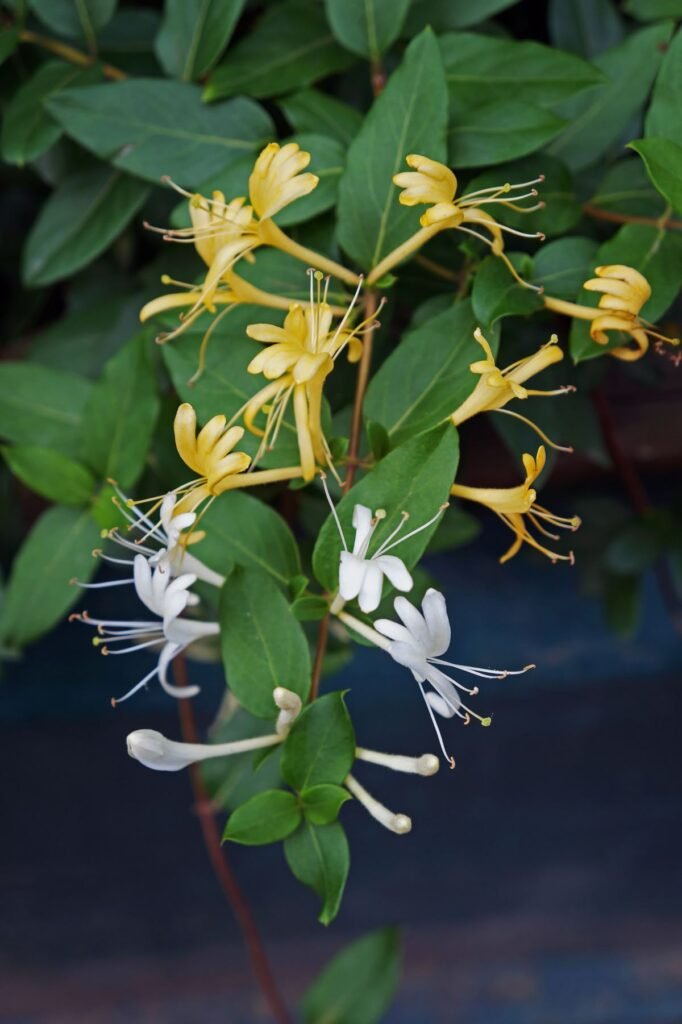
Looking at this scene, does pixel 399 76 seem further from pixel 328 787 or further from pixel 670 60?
pixel 328 787

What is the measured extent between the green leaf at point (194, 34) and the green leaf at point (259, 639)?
294mm

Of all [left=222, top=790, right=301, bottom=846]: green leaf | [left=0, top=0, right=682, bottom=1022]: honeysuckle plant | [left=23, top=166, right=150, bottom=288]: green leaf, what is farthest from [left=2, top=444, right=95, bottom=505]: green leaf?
[left=222, top=790, right=301, bottom=846]: green leaf

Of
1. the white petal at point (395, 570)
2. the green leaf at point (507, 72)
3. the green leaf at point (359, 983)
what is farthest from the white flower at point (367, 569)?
the green leaf at point (359, 983)

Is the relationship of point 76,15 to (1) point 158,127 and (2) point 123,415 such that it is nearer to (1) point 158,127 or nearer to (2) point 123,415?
(1) point 158,127

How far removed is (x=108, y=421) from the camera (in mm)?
589

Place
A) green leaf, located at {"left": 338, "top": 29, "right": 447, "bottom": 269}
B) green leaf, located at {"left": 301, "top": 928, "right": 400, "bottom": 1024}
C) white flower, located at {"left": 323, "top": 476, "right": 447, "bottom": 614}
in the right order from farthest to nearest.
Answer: green leaf, located at {"left": 301, "top": 928, "right": 400, "bottom": 1024} < green leaf, located at {"left": 338, "top": 29, "right": 447, "bottom": 269} < white flower, located at {"left": 323, "top": 476, "right": 447, "bottom": 614}

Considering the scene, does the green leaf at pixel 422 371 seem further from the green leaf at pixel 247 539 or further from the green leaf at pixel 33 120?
the green leaf at pixel 33 120

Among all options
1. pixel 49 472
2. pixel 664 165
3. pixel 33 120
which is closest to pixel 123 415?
pixel 49 472

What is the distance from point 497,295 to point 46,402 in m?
0.28

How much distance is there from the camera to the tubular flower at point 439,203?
0.42 m

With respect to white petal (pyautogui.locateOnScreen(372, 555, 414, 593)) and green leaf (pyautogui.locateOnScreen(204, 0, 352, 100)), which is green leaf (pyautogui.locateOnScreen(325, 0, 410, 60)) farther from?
white petal (pyautogui.locateOnScreen(372, 555, 414, 593))

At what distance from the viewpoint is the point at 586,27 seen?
2.18ft

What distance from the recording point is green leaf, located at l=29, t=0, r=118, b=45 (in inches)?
24.3

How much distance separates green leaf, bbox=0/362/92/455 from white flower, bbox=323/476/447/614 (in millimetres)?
267
